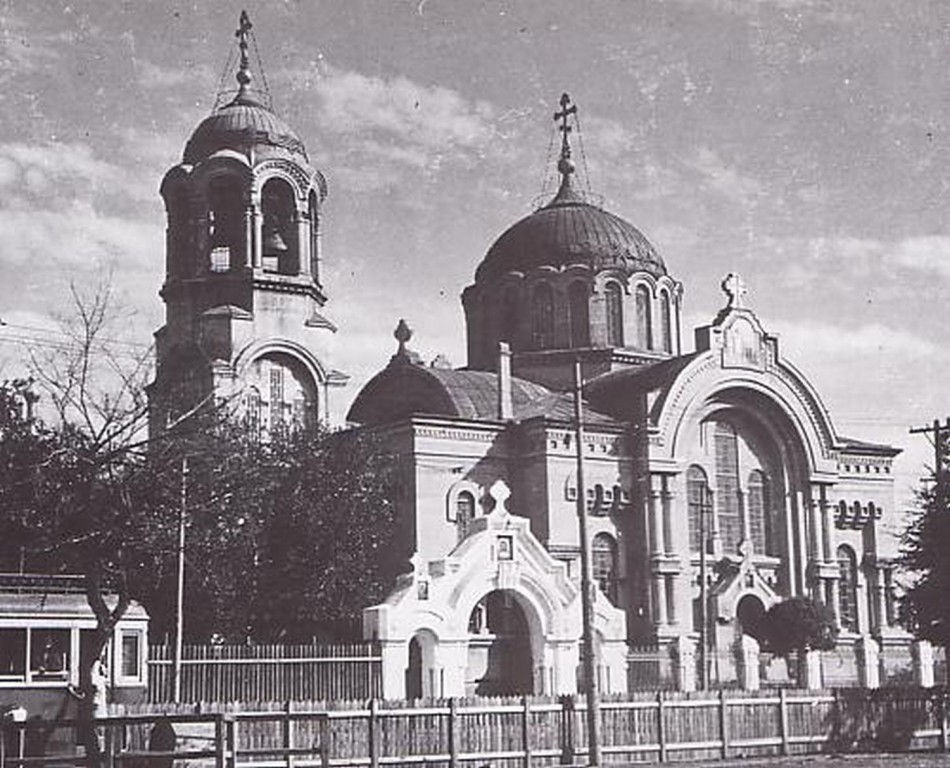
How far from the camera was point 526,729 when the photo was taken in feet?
96.8

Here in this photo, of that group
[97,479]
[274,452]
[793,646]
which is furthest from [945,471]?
[97,479]

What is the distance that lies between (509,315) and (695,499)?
1015cm

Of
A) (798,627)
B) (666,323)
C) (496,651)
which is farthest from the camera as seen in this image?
(666,323)

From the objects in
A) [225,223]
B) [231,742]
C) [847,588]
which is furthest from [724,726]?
[847,588]

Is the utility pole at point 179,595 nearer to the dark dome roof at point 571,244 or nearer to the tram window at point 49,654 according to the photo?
the tram window at point 49,654

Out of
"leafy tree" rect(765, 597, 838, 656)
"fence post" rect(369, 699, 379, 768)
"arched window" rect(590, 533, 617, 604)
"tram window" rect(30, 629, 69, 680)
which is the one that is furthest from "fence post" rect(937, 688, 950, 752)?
"tram window" rect(30, 629, 69, 680)

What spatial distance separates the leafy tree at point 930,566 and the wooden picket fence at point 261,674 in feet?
42.0

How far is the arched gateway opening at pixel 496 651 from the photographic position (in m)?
44.4

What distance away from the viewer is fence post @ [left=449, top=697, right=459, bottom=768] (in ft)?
93.3

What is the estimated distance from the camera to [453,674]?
3812 centimetres

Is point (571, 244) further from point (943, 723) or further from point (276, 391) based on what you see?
point (943, 723)

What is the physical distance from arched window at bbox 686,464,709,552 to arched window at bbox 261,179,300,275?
14.2 metres

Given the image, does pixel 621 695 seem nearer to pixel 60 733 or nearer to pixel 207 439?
pixel 60 733

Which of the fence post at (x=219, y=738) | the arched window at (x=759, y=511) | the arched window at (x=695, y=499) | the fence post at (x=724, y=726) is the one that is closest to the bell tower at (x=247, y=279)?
the arched window at (x=695, y=499)
